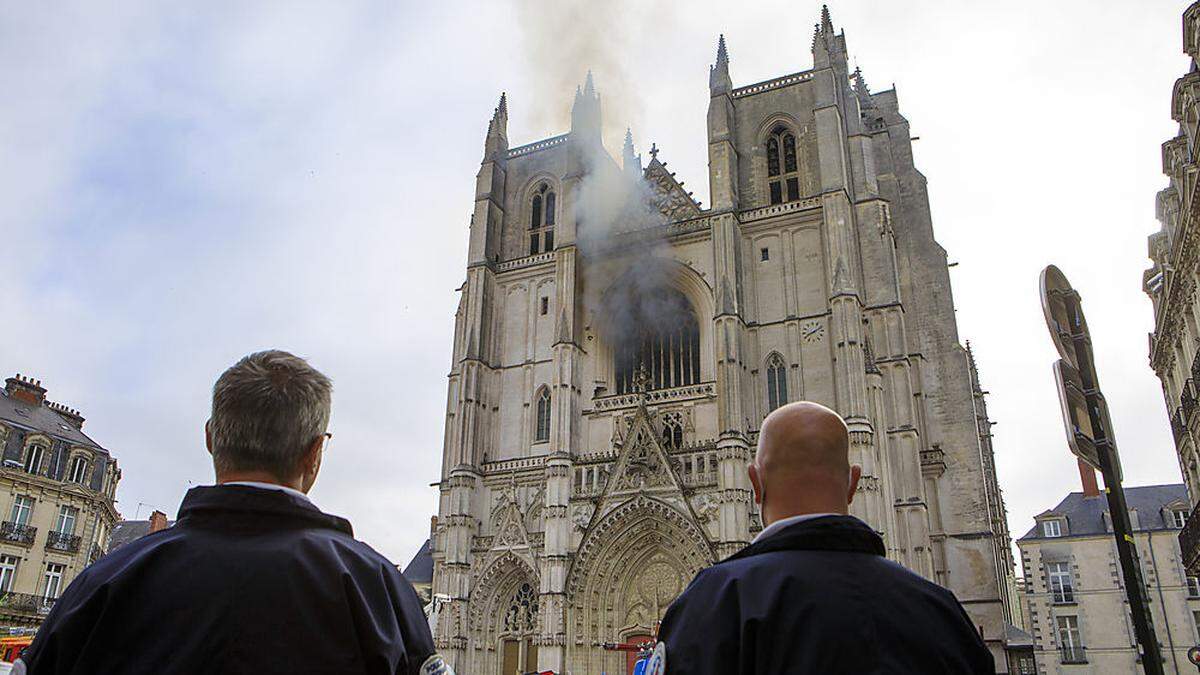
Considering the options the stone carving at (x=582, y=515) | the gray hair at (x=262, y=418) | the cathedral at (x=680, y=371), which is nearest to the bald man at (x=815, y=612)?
the gray hair at (x=262, y=418)

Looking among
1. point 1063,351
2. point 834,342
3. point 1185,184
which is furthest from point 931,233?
point 1063,351

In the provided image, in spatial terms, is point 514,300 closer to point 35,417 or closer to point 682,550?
point 682,550

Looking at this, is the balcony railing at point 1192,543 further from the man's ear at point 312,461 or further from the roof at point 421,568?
the roof at point 421,568

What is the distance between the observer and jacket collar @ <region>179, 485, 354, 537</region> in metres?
2.00

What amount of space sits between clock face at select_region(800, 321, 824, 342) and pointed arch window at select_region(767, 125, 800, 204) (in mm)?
4577

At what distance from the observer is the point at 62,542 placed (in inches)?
1024

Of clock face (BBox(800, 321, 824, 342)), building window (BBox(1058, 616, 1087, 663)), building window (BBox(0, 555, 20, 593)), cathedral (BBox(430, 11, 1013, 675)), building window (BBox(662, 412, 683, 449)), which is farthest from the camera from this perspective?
building window (BBox(1058, 616, 1087, 663))

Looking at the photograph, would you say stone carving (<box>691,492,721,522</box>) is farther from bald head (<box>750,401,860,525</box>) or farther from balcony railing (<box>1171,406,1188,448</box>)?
bald head (<box>750,401,860,525</box>)

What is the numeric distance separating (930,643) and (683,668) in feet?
1.84

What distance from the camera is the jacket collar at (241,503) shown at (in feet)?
6.56

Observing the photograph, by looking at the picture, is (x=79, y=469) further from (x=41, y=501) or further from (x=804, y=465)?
(x=804, y=465)

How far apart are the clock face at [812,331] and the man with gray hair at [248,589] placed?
23122mm

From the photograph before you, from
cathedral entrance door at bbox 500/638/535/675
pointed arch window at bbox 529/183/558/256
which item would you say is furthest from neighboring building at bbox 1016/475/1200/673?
pointed arch window at bbox 529/183/558/256

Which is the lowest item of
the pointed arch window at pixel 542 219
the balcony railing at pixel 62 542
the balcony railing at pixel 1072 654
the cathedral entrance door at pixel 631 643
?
the cathedral entrance door at pixel 631 643
